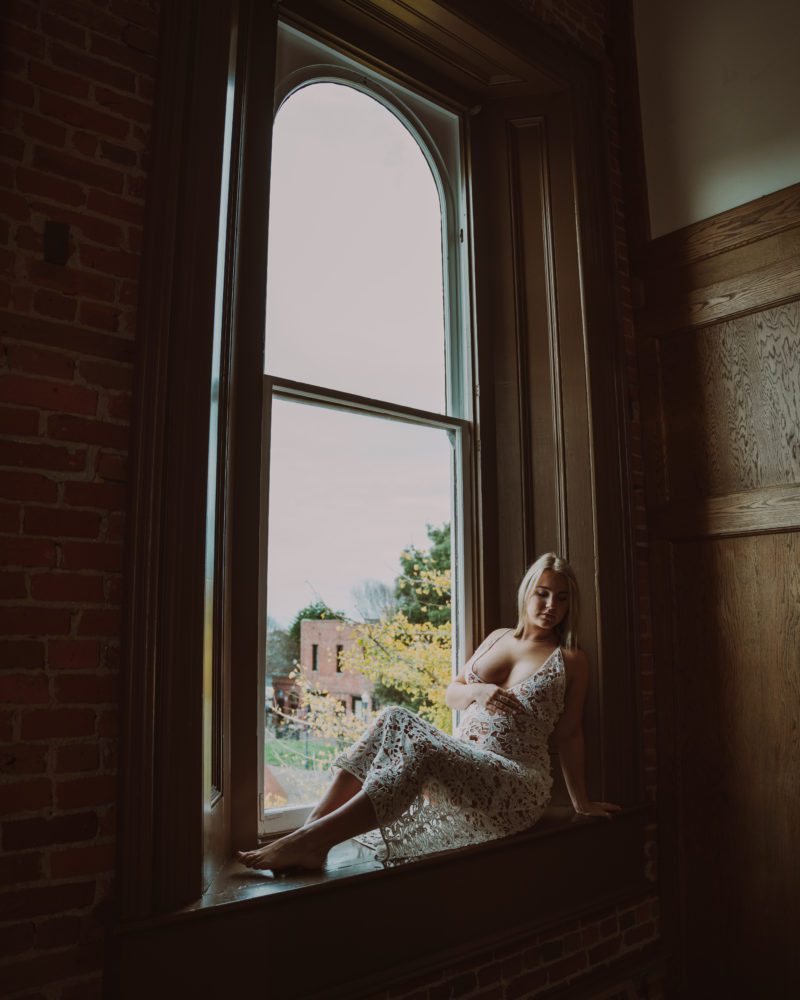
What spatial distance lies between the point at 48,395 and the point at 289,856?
1457mm

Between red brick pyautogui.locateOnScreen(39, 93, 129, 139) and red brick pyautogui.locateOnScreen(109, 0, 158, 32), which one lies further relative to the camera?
red brick pyautogui.locateOnScreen(109, 0, 158, 32)

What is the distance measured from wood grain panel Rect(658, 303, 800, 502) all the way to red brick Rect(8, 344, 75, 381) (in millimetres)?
2512

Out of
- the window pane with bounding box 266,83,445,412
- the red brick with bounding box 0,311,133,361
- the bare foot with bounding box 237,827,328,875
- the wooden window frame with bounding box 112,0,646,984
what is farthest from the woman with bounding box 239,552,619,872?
the red brick with bounding box 0,311,133,361

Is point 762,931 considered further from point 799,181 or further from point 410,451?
point 799,181

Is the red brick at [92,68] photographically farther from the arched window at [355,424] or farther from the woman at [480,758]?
the woman at [480,758]

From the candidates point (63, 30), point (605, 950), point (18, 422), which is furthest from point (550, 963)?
point (63, 30)

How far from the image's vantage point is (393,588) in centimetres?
303

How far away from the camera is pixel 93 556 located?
186cm

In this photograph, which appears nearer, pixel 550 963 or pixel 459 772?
pixel 459 772

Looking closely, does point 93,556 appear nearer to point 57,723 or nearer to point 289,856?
point 57,723

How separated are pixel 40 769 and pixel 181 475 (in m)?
0.77

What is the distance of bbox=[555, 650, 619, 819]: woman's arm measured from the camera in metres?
2.93

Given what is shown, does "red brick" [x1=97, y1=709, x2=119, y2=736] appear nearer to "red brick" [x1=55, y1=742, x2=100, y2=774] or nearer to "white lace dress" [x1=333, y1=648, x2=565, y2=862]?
"red brick" [x1=55, y1=742, x2=100, y2=774]

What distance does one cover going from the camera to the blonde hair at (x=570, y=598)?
3037mm
